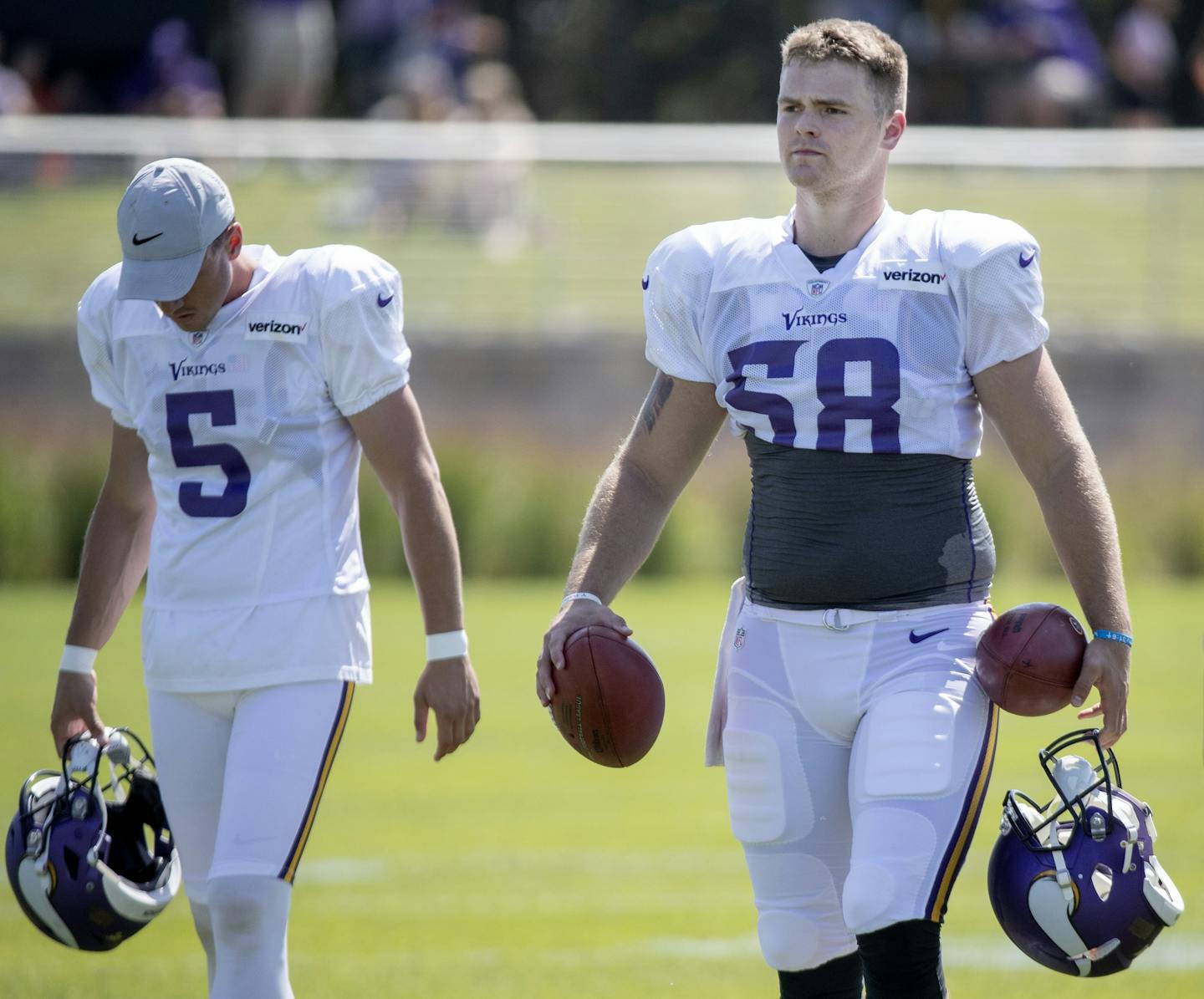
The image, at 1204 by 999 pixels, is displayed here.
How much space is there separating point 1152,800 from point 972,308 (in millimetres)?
4840

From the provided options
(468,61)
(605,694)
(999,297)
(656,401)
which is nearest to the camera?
(999,297)

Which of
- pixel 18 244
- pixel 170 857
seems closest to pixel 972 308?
pixel 170 857

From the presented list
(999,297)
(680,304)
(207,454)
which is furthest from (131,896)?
(999,297)

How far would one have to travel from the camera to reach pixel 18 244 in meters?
14.5

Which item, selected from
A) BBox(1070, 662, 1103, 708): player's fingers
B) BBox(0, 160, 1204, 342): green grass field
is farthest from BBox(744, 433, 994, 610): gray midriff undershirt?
BBox(0, 160, 1204, 342): green grass field

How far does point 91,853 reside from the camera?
164 inches

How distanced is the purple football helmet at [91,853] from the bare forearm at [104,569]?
0.78ft

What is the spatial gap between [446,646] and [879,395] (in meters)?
1.06

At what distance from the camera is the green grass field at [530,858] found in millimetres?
5836

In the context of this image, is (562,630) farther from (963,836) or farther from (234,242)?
(234,242)

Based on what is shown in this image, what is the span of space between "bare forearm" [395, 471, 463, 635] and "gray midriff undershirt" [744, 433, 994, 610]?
69 centimetres

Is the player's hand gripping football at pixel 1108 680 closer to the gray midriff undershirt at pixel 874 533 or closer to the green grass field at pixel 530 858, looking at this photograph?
the gray midriff undershirt at pixel 874 533

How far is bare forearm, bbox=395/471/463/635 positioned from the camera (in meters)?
4.08

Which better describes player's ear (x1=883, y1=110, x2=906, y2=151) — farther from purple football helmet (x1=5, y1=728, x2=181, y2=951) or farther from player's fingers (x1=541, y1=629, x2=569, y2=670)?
purple football helmet (x1=5, y1=728, x2=181, y2=951)
